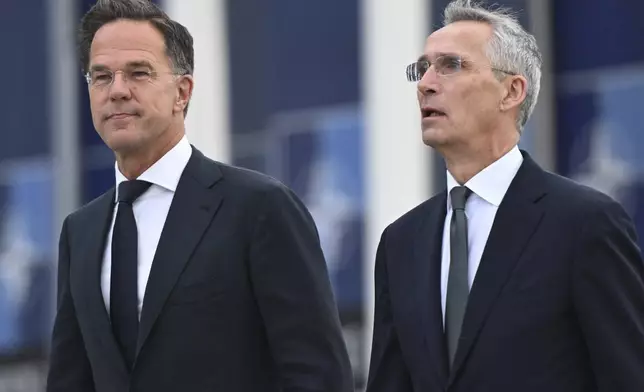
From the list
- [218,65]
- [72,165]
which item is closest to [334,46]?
[218,65]

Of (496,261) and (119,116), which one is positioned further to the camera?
(119,116)

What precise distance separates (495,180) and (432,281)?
330 millimetres

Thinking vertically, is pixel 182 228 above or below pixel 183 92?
below

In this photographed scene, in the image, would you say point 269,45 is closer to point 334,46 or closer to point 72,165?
point 334,46

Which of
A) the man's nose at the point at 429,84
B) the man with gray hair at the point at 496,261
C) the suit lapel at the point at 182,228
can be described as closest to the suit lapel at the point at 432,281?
the man with gray hair at the point at 496,261

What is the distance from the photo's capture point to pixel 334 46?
13.0m

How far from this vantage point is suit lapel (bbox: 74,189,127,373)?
15.6ft

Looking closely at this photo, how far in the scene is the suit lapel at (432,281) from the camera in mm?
4480

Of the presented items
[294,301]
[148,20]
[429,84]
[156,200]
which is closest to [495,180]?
[429,84]

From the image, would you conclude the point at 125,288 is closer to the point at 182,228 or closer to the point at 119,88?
the point at 182,228

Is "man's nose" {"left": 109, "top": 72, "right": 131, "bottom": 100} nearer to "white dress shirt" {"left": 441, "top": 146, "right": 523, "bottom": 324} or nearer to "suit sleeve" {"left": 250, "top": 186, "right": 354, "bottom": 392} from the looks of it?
"suit sleeve" {"left": 250, "top": 186, "right": 354, "bottom": 392}

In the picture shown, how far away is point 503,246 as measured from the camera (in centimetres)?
448

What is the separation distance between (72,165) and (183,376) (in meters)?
11.4

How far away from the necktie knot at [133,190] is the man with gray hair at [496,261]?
706 mm
